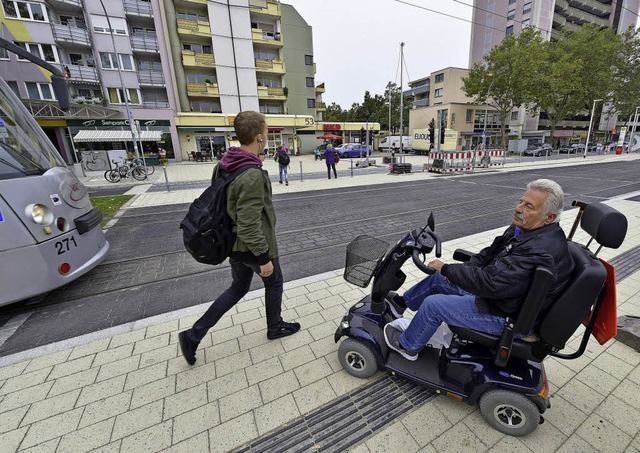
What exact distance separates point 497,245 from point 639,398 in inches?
62.3

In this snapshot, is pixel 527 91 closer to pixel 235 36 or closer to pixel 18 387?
pixel 235 36

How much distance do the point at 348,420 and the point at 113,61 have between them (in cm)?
3273

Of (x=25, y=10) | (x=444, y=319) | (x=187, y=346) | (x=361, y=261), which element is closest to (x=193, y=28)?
(x=25, y=10)

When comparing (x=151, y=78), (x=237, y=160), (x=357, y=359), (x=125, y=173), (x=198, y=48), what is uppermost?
(x=198, y=48)

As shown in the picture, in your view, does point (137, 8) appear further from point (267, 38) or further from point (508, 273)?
point (508, 273)

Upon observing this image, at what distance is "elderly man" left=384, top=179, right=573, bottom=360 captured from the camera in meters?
1.63

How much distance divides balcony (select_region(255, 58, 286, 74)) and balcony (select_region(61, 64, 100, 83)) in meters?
15.2

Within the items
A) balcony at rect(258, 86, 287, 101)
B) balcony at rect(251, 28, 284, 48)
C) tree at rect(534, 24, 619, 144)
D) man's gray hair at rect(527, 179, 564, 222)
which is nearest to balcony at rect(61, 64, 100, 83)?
balcony at rect(258, 86, 287, 101)

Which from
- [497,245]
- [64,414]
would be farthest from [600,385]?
[64,414]

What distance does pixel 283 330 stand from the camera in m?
2.90

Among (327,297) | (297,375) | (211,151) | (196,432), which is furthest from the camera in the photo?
(211,151)

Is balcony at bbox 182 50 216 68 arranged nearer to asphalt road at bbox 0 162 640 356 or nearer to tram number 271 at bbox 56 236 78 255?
asphalt road at bbox 0 162 640 356

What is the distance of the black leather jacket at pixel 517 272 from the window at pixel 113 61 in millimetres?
32365

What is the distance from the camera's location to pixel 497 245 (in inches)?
82.7
